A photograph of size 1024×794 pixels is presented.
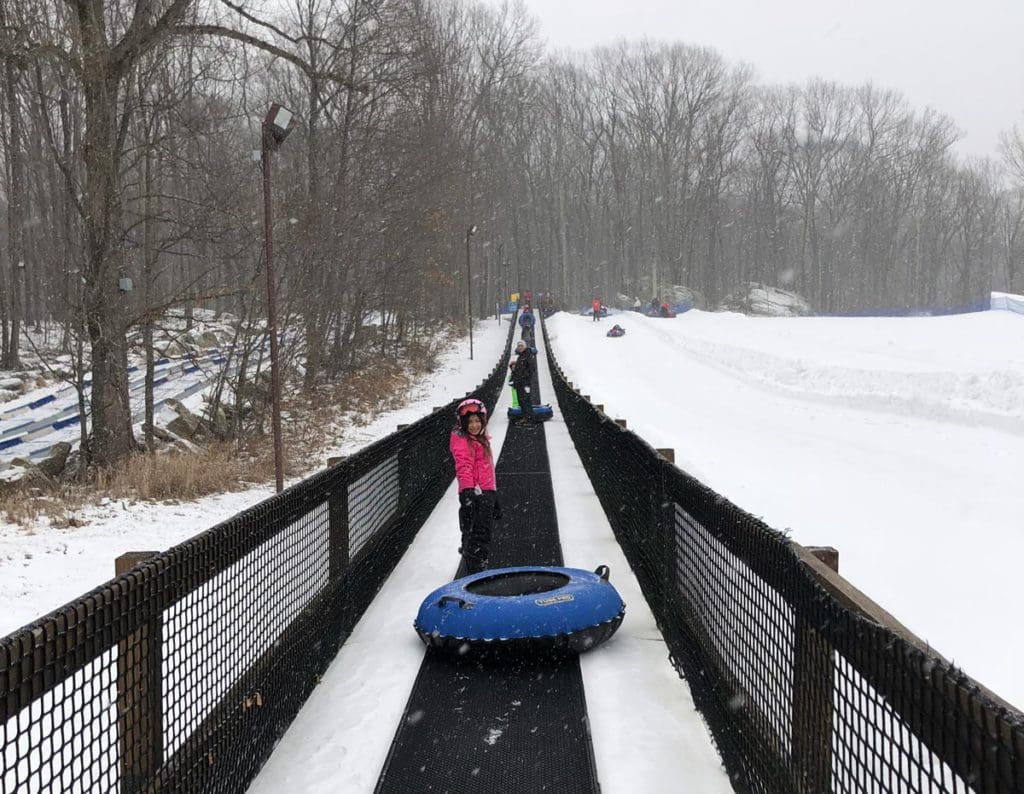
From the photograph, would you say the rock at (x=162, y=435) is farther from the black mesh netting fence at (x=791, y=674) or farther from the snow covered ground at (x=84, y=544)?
the black mesh netting fence at (x=791, y=674)

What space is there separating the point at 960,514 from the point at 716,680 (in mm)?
11752

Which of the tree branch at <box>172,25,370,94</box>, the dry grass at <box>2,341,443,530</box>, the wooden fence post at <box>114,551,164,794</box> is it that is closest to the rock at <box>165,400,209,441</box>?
the dry grass at <box>2,341,443,530</box>

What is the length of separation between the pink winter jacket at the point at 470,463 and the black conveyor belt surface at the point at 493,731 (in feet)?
7.10

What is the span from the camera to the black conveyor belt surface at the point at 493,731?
3.93m

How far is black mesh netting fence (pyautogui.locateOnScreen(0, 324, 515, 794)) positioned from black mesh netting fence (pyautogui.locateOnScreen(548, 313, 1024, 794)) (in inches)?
83.9

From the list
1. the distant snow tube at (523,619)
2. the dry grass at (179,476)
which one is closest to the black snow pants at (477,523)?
the distant snow tube at (523,619)

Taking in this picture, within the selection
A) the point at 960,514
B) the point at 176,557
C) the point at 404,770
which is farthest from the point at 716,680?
the point at 960,514

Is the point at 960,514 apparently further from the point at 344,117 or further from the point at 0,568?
the point at 344,117

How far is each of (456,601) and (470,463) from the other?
6.91 feet

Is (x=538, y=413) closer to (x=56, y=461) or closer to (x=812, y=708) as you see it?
(x=56, y=461)

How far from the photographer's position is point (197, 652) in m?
3.54

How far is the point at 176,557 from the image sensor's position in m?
3.18

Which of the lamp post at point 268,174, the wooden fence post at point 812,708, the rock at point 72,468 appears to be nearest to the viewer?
the wooden fence post at point 812,708

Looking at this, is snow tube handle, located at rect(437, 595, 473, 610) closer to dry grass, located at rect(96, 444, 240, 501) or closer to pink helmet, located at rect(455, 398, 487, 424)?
pink helmet, located at rect(455, 398, 487, 424)
